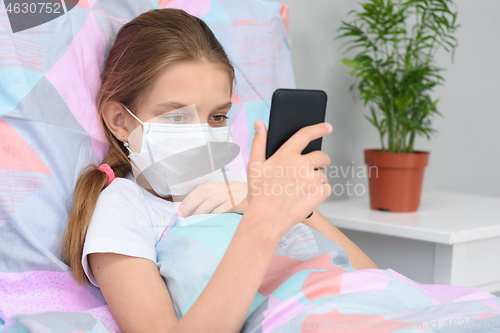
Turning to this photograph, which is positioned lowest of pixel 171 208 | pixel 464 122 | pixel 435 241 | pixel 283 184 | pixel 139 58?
pixel 435 241

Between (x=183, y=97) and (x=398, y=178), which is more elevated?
(x=183, y=97)

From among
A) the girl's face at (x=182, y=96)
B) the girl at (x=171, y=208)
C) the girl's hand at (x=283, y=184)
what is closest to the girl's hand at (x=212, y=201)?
the girl at (x=171, y=208)

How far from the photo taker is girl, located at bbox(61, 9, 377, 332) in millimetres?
487

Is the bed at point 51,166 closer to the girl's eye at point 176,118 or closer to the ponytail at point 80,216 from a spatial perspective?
the ponytail at point 80,216

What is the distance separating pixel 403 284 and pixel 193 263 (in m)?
0.28

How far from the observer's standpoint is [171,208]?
0.72 m

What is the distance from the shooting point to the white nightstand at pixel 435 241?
1.03m

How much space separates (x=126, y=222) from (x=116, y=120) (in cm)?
22

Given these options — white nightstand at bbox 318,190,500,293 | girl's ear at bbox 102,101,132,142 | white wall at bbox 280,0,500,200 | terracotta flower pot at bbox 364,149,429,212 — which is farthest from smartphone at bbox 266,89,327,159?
white wall at bbox 280,0,500,200

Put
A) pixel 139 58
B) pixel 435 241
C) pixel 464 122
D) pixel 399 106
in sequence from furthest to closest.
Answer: pixel 464 122, pixel 399 106, pixel 435 241, pixel 139 58

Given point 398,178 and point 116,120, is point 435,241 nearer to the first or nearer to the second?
point 398,178

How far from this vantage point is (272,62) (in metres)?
1.04

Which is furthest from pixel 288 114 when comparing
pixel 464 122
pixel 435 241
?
pixel 464 122

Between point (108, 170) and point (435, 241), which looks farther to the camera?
point (435, 241)
